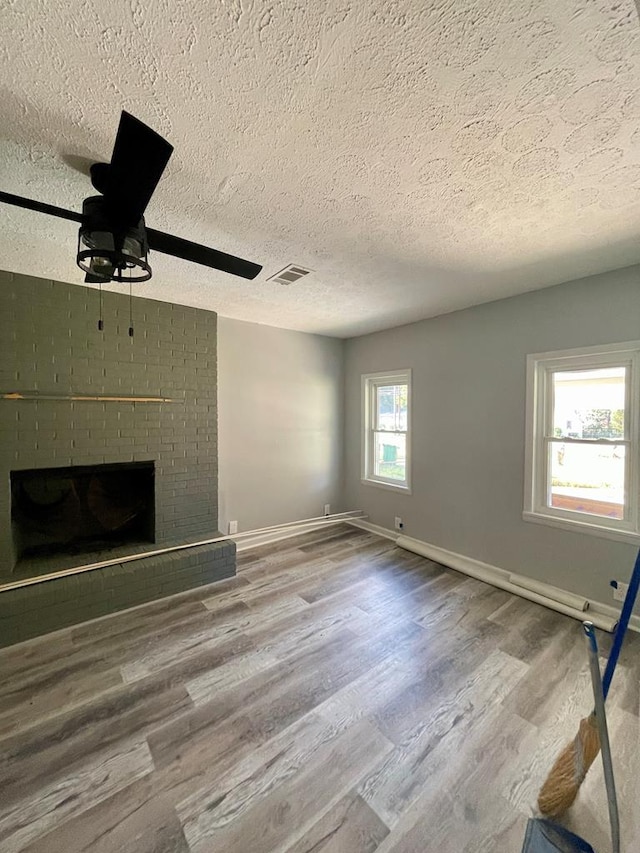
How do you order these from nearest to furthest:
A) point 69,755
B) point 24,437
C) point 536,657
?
point 69,755
point 536,657
point 24,437

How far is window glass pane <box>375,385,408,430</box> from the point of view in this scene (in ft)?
13.6

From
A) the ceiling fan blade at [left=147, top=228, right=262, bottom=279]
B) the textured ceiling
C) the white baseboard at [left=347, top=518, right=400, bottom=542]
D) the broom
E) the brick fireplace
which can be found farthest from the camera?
the white baseboard at [left=347, top=518, right=400, bottom=542]

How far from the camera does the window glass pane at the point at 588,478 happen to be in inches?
98.3

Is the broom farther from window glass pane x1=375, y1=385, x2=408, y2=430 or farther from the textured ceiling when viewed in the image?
window glass pane x1=375, y1=385, x2=408, y2=430

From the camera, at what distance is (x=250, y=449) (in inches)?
155

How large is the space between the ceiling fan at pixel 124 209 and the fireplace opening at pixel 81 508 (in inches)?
80.7

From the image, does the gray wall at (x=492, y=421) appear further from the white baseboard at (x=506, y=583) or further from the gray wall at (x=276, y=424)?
the gray wall at (x=276, y=424)

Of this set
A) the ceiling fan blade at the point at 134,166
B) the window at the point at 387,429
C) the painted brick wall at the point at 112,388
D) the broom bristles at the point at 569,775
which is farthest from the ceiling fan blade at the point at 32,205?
the window at the point at 387,429

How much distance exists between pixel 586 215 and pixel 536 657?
2646 mm

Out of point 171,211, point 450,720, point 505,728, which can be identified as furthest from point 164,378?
point 505,728

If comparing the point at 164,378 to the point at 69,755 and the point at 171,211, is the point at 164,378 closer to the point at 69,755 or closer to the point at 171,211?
the point at 171,211

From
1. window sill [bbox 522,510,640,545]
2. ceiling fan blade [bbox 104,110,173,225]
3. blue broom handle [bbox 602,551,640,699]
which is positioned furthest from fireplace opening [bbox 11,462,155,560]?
window sill [bbox 522,510,640,545]

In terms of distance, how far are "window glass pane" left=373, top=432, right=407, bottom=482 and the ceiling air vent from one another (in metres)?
2.32

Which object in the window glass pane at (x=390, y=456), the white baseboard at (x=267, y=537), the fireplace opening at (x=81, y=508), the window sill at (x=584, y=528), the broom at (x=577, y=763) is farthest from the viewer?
the window glass pane at (x=390, y=456)
